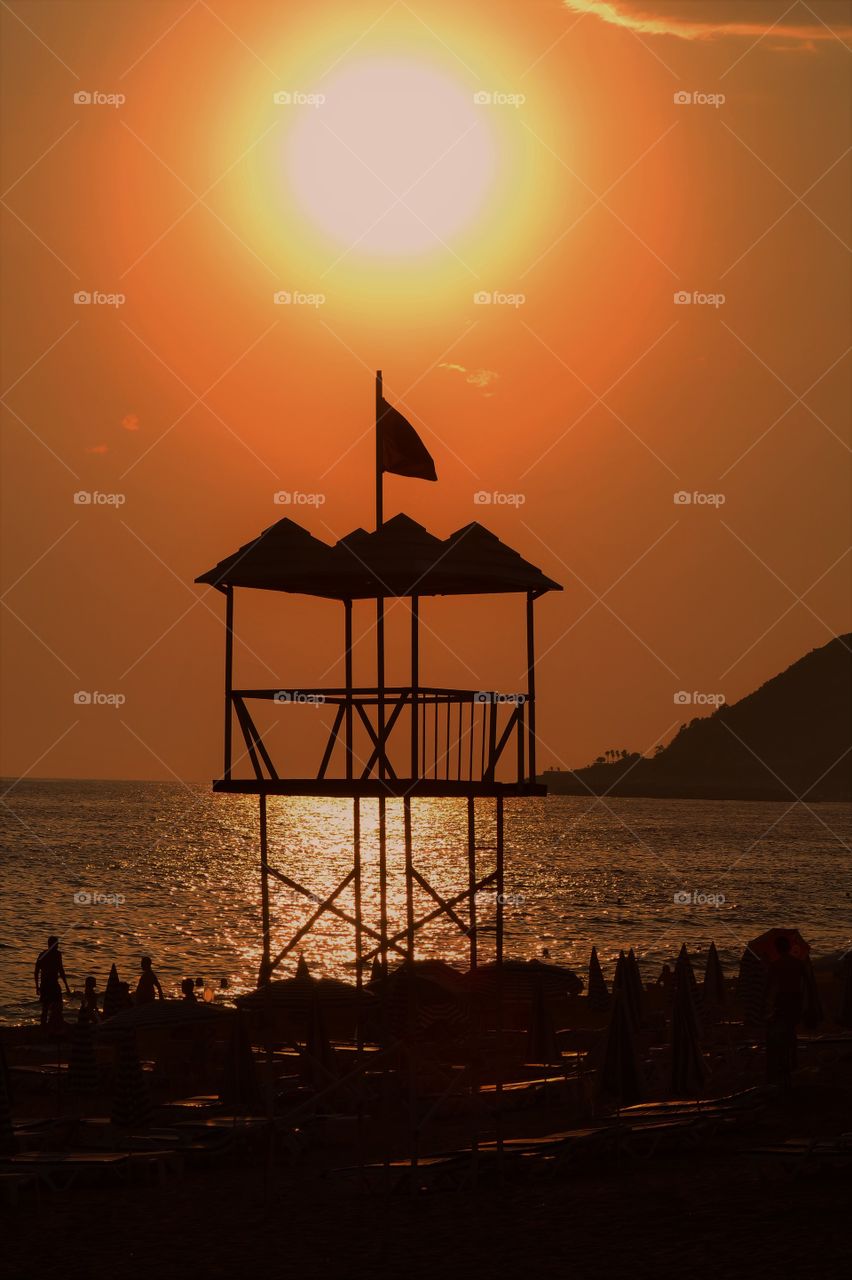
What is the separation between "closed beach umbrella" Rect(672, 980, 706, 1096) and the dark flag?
8.75m

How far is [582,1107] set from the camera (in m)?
23.3

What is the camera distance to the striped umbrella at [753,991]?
32688mm

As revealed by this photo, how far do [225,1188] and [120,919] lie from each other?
283 ft

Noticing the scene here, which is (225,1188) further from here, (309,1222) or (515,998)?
(515,998)

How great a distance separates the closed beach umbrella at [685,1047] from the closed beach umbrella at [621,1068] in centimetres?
93

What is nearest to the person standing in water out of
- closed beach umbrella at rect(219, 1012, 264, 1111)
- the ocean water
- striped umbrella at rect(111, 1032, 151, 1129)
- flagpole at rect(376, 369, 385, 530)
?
the ocean water

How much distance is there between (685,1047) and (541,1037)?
4.73 meters

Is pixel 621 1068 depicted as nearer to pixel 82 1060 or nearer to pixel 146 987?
pixel 82 1060

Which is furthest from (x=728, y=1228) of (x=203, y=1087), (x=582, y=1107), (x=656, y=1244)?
(x=203, y=1087)

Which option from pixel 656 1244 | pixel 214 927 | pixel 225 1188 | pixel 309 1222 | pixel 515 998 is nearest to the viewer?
pixel 656 1244

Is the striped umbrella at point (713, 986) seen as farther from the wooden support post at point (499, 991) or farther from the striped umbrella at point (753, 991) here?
the wooden support post at point (499, 991)

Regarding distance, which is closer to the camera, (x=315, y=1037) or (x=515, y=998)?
(x=315, y=1037)

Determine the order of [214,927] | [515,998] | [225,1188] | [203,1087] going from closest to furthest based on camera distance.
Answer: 1. [225,1188]
2. [203,1087]
3. [515,998]
4. [214,927]

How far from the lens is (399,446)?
20781 millimetres
